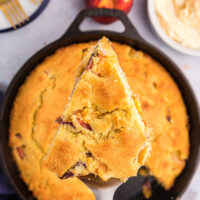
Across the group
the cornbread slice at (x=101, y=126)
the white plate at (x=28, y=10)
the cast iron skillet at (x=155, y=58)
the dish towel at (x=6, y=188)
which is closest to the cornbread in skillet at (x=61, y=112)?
the cast iron skillet at (x=155, y=58)

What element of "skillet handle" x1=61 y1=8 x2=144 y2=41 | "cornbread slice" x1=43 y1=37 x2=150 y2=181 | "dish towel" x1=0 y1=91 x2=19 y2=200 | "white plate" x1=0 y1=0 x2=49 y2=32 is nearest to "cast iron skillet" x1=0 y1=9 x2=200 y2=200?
"skillet handle" x1=61 y1=8 x2=144 y2=41

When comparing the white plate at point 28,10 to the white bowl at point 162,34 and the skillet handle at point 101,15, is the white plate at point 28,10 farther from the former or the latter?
the white bowl at point 162,34

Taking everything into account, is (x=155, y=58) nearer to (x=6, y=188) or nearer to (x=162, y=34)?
(x=162, y=34)

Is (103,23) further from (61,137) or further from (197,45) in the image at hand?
(61,137)

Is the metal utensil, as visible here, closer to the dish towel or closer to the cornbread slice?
the dish towel

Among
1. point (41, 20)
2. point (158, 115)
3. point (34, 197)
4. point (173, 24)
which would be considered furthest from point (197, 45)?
point (34, 197)

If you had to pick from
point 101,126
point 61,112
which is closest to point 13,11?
point 61,112
